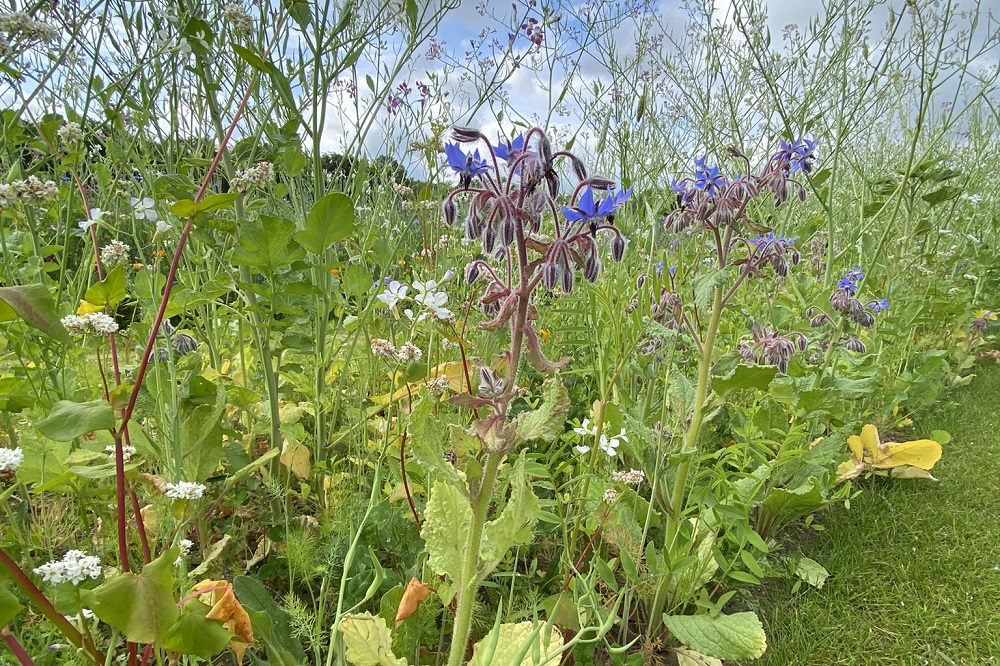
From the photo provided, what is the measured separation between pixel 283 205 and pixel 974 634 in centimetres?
278

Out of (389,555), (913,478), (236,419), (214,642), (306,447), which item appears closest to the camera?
(214,642)

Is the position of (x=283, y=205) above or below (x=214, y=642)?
above

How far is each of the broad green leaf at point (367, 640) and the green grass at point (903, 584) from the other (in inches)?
38.9

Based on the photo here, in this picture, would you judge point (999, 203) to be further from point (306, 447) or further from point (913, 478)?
point (306, 447)

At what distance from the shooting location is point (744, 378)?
55.7 inches

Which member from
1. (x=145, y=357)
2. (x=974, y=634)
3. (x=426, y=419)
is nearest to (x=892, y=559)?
(x=974, y=634)

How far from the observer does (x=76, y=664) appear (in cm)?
98

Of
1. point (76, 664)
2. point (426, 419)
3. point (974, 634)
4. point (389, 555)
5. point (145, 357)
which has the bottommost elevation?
point (974, 634)

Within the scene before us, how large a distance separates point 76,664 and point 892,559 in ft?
Result: 7.08

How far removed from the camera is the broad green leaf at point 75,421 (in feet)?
2.65

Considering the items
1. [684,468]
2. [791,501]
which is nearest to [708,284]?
[684,468]

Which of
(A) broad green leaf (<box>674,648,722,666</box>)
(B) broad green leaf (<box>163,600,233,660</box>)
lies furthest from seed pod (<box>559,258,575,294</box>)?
(A) broad green leaf (<box>674,648,722,666</box>)

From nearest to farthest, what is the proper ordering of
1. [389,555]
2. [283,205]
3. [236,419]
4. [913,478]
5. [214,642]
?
[214,642]
[389,555]
[236,419]
[913,478]
[283,205]

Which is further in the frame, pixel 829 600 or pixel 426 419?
pixel 829 600
